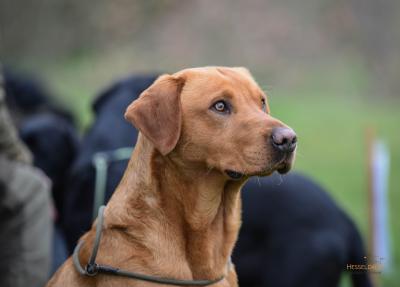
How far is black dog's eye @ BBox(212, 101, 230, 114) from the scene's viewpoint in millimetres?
3863

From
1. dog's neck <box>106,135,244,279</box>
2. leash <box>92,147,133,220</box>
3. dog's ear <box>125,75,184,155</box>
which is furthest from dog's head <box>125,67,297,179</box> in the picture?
leash <box>92,147,133,220</box>

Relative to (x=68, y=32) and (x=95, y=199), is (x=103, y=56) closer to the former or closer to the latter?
(x=68, y=32)

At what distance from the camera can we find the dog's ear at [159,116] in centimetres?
375

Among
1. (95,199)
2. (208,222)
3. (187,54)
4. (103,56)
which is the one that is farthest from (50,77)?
(208,222)

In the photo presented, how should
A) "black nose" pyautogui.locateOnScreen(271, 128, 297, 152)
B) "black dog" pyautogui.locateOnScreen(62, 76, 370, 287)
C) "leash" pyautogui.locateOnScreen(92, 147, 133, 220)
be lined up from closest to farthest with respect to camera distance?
"black nose" pyautogui.locateOnScreen(271, 128, 297, 152), "black dog" pyautogui.locateOnScreen(62, 76, 370, 287), "leash" pyautogui.locateOnScreen(92, 147, 133, 220)

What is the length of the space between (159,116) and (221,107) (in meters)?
0.35

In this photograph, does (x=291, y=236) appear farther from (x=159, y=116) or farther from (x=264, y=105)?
(x=159, y=116)

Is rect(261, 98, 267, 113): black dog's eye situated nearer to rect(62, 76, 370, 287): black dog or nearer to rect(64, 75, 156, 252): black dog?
rect(62, 76, 370, 287): black dog

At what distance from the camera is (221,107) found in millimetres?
3873

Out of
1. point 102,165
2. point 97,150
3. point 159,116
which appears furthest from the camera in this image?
point 97,150

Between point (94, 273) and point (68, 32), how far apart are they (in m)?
19.2

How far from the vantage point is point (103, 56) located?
835 inches

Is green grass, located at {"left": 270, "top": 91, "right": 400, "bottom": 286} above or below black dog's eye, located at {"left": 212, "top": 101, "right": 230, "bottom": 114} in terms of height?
below

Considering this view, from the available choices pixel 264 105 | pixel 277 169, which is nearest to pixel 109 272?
pixel 277 169
